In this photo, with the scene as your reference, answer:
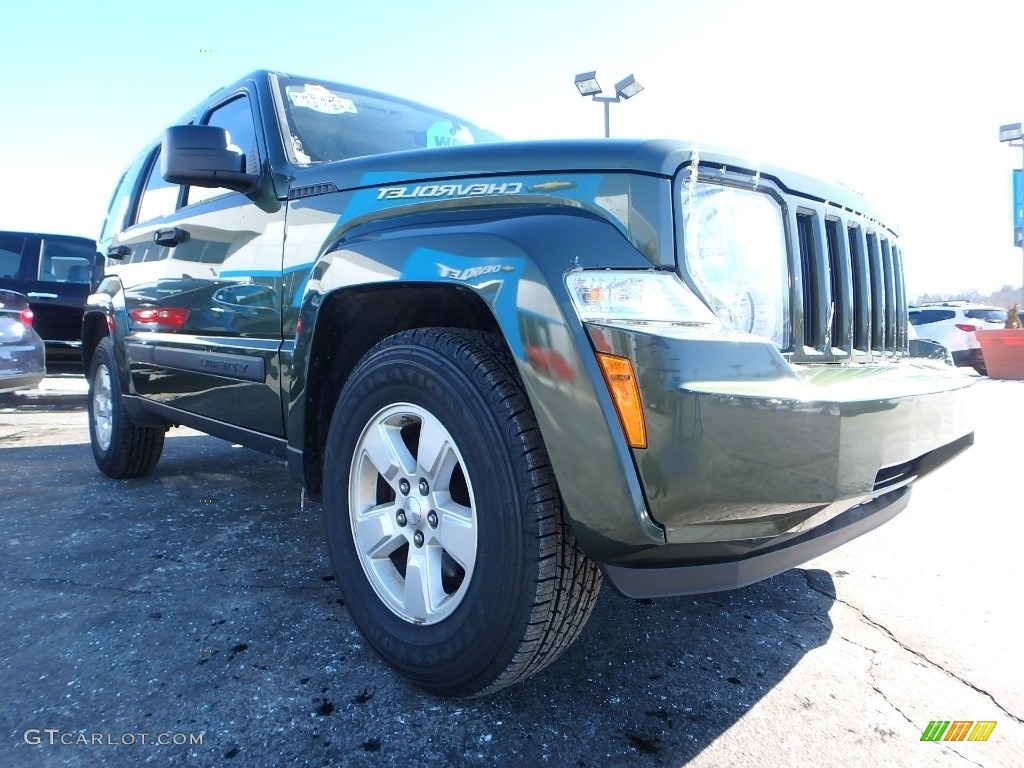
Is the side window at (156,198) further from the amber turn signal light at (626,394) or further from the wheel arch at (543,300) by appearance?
the amber turn signal light at (626,394)

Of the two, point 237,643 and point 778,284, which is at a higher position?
point 778,284

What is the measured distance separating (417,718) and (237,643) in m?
0.69

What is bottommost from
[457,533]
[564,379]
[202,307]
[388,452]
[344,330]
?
[457,533]

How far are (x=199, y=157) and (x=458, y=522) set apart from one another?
5.49 feet

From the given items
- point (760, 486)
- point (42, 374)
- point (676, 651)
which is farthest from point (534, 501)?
point (42, 374)

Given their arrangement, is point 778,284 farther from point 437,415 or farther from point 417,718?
point 417,718

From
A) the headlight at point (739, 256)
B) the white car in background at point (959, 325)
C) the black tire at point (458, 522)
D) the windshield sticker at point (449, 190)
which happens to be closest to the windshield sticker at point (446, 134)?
the windshield sticker at point (449, 190)

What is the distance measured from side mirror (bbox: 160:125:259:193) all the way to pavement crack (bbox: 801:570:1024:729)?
2.59m

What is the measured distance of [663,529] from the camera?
155 cm

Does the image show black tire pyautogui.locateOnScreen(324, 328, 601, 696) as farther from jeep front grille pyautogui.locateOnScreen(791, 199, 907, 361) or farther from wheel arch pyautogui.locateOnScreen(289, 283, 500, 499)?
jeep front grille pyautogui.locateOnScreen(791, 199, 907, 361)

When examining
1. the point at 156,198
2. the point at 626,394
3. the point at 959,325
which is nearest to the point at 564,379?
the point at 626,394

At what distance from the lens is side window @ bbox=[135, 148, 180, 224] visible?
372 centimetres

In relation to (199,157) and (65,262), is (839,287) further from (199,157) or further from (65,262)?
(65,262)

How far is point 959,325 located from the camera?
14492mm
